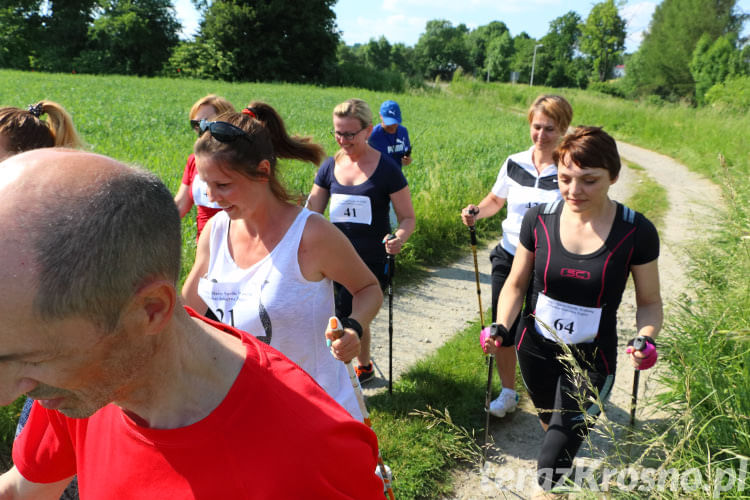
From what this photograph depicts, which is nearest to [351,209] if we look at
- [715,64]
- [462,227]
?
[462,227]

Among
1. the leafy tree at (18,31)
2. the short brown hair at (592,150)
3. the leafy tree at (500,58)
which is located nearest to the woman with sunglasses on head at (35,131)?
the short brown hair at (592,150)

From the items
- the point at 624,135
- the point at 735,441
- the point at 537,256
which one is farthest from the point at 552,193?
the point at 624,135

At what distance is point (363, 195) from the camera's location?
4.18 meters

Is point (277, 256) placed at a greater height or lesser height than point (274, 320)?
greater

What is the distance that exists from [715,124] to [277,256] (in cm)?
2255

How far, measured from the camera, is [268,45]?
48.6m

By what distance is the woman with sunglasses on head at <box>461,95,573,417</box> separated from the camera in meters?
3.99

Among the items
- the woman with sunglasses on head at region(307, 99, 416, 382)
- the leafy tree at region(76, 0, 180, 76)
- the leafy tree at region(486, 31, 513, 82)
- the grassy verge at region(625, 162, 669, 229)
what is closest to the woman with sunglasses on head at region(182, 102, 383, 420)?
the woman with sunglasses on head at region(307, 99, 416, 382)

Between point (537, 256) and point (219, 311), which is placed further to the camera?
point (537, 256)

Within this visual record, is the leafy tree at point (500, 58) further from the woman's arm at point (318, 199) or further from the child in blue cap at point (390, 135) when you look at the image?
the woman's arm at point (318, 199)

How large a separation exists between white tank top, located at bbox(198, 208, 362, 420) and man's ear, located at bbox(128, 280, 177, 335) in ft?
4.37

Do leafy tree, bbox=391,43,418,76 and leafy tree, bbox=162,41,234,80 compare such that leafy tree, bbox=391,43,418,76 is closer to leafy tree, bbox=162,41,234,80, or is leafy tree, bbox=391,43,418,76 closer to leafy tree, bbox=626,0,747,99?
leafy tree, bbox=626,0,747,99

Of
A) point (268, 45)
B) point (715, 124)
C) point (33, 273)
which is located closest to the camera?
point (33, 273)

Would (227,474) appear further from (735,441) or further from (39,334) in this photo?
(735,441)
